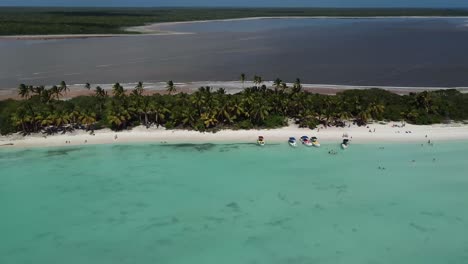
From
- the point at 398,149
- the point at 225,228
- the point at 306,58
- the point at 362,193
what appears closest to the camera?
the point at 225,228

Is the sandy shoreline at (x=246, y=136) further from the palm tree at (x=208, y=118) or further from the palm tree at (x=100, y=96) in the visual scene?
the palm tree at (x=100, y=96)

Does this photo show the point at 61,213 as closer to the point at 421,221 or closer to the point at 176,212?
the point at 176,212

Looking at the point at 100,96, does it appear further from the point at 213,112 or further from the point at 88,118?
the point at 213,112

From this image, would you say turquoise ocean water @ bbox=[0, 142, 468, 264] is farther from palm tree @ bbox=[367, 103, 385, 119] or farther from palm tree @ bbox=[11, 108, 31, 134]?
palm tree @ bbox=[367, 103, 385, 119]

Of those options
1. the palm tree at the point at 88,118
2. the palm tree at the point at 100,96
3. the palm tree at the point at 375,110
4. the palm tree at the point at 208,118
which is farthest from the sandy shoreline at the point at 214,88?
the palm tree at the point at 208,118

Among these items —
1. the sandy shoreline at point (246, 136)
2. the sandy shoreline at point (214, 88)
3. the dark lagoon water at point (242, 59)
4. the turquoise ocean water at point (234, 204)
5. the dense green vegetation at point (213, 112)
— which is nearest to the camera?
the turquoise ocean water at point (234, 204)

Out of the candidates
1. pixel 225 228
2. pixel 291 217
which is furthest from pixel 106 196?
pixel 291 217
